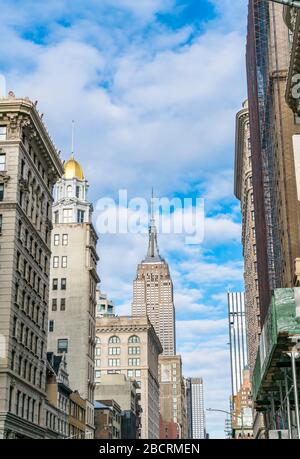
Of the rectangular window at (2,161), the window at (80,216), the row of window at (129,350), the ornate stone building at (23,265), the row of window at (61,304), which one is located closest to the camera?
the ornate stone building at (23,265)

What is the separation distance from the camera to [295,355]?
3656 cm

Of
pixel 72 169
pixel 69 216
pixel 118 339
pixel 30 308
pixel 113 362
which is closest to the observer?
pixel 30 308

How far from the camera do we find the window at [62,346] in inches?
4077

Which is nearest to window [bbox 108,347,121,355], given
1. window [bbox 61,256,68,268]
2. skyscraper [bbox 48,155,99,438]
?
skyscraper [bbox 48,155,99,438]

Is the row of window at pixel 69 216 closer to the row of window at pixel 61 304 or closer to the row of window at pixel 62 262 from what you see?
the row of window at pixel 62 262

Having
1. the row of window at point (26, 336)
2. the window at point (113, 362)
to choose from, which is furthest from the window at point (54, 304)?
the window at point (113, 362)

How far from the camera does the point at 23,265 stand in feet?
211

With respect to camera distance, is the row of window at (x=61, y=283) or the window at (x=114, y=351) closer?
the row of window at (x=61, y=283)

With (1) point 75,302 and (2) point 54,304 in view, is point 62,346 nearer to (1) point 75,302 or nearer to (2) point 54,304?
(1) point 75,302

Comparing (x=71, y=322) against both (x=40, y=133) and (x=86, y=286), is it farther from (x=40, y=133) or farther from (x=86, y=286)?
(x=40, y=133)

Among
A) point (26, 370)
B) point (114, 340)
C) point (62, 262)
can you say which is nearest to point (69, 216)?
point (62, 262)

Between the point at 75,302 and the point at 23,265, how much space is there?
42.0 metres
